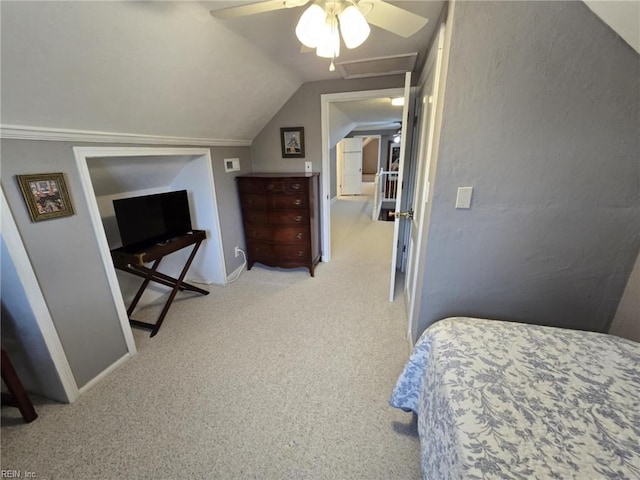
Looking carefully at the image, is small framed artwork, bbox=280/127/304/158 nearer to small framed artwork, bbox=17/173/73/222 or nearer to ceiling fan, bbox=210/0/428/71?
ceiling fan, bbox=210/0/428/71

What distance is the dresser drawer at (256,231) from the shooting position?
298 centimetres

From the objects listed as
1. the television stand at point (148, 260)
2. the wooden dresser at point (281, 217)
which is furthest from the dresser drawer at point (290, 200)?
the television stand at point (148, 260)

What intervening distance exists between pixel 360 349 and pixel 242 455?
976 mm

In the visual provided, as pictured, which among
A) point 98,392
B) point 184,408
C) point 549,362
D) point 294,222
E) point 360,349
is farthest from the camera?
point 294,222

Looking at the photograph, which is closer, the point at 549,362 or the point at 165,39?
the point at 549,362

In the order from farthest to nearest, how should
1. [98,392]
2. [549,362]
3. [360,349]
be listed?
[360,349]
[98,392]
[549,362]

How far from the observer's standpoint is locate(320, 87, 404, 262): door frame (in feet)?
8.80

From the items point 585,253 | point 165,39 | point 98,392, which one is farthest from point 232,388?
point 585,253

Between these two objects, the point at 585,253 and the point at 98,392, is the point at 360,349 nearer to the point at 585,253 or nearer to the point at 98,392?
the point at 585,253

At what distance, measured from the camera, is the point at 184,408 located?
4.98 feet

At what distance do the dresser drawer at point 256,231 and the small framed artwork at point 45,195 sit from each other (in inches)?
65.8

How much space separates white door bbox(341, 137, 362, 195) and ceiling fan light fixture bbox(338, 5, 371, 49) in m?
7.48

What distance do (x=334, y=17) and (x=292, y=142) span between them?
2.03 metres

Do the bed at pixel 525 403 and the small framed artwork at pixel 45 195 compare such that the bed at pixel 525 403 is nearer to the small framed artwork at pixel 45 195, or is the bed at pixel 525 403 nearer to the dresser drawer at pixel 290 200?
the dresser drawer at pixel 290 200
